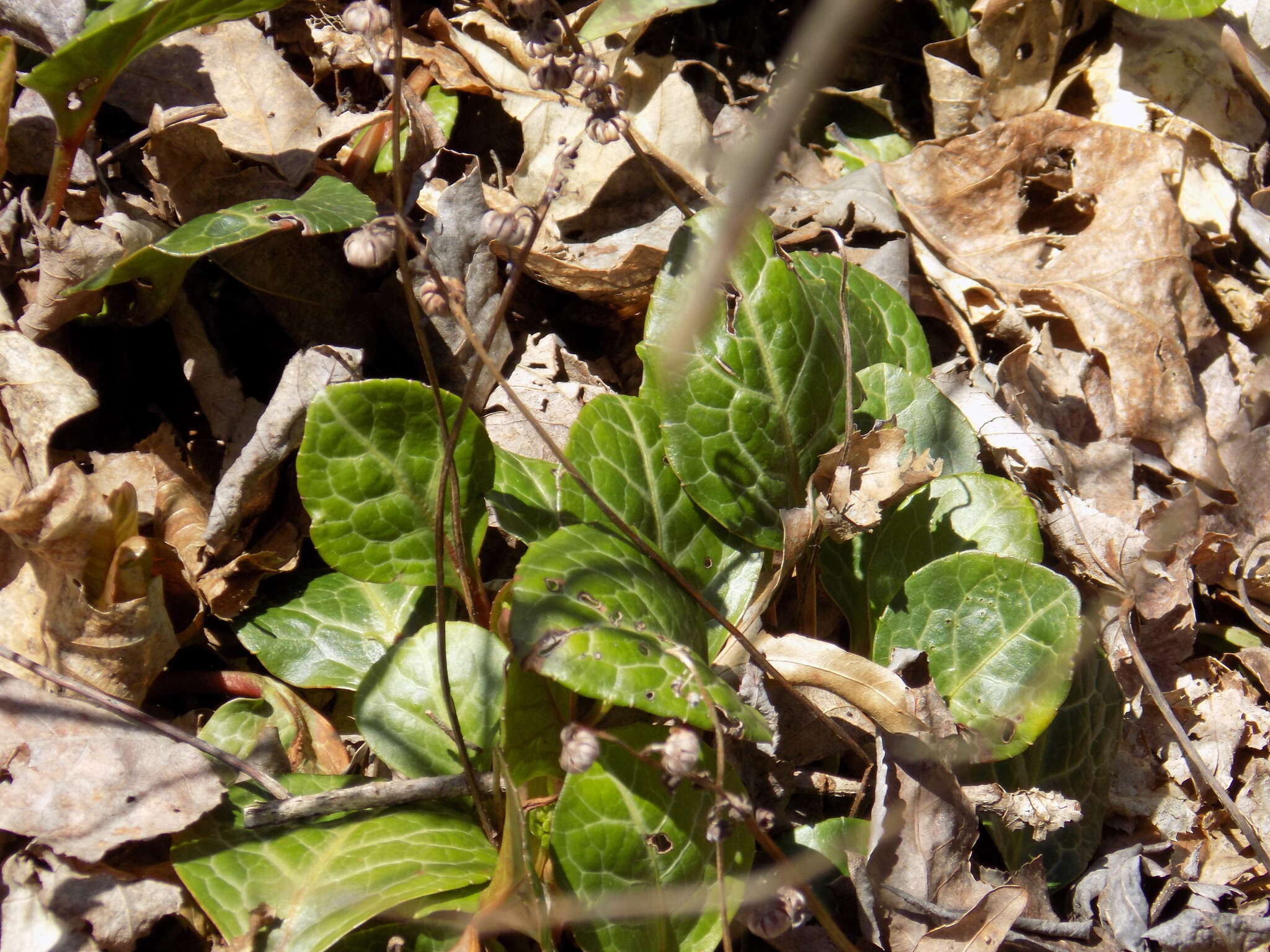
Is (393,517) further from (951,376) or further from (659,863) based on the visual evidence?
(951,376)

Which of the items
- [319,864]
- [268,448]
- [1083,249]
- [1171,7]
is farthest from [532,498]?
[1171,7]

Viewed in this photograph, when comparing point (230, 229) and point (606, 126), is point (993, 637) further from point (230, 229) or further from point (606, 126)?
point (230, 229)

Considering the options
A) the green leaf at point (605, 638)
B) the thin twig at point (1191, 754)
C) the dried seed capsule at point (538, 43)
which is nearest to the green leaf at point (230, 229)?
the dried seed capsule at point (538, 43)

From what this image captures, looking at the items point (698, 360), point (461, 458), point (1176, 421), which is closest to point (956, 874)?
point (698, 360)

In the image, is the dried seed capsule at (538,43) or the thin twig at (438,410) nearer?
the thin twig at (438,410)

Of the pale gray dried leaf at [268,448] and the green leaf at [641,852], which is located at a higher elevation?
the pale gray dried leaf at [268,448]

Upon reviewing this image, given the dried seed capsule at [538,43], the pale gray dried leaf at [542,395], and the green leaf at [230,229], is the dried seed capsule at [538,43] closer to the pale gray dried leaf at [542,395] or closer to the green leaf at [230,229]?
the green leaf at [230,229]
